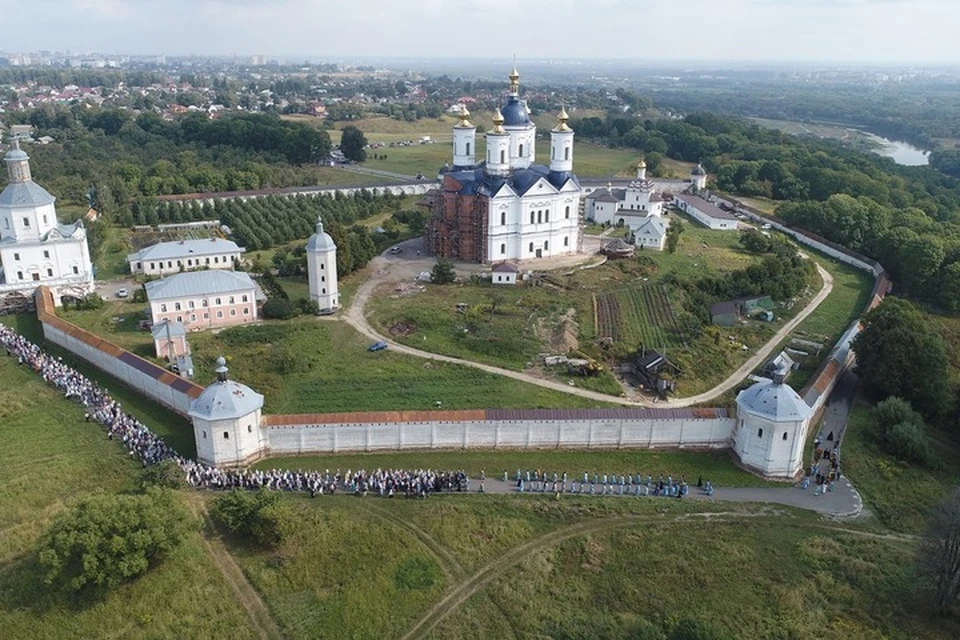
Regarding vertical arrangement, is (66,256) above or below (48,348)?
above

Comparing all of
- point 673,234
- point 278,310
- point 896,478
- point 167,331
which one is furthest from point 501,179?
point 896,478

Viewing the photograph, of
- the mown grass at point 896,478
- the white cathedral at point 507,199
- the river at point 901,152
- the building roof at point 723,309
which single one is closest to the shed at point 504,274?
the white cathedral at point 507,199

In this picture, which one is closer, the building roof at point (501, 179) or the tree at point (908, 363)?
the tree at point (908, 363)

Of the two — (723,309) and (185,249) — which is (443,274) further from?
(185,249)

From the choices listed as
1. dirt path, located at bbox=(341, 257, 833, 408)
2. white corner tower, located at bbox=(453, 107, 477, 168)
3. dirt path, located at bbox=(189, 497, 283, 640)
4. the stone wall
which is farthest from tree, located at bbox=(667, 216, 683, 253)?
dirt path, located at bbox=(189, 497, 283, 640)

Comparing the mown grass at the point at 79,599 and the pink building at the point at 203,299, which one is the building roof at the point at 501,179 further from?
the mown grass at the point at 79,599

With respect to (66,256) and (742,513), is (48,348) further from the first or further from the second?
(742,513)

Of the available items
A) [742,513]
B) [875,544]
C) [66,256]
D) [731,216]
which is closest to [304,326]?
[66,256]
